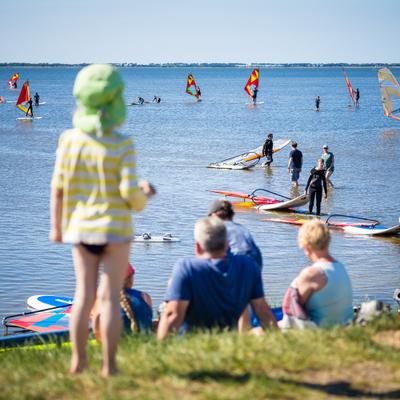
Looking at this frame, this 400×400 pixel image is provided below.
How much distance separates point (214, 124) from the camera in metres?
60.1

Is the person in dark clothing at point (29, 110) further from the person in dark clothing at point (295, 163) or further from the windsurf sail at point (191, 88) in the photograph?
the person in dark clothing at point (295, 163)

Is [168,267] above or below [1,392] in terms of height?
below

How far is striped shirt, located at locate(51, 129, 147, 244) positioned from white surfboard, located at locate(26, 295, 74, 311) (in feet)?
25.6

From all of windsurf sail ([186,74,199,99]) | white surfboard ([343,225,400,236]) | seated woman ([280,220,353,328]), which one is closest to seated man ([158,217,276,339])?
seated woman ([280,220,353,328])

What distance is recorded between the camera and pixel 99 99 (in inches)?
178

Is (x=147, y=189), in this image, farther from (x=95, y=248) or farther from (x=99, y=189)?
(x=95, y=248)

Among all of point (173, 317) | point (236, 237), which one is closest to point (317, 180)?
point (236, 237)

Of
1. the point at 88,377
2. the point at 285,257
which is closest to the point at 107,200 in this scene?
the point at 88,377

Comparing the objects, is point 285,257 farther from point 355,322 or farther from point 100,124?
point 100,124

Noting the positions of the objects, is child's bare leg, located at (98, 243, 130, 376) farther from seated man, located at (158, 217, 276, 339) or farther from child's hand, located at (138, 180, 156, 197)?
seated man, located at (158, 217, 276, 339)

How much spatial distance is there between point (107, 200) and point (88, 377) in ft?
2.95

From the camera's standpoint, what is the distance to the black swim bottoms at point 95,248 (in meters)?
4.47

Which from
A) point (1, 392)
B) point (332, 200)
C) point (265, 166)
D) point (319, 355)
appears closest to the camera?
point (1, 392)

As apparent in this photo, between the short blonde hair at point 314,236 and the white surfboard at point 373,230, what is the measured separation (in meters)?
13.6
